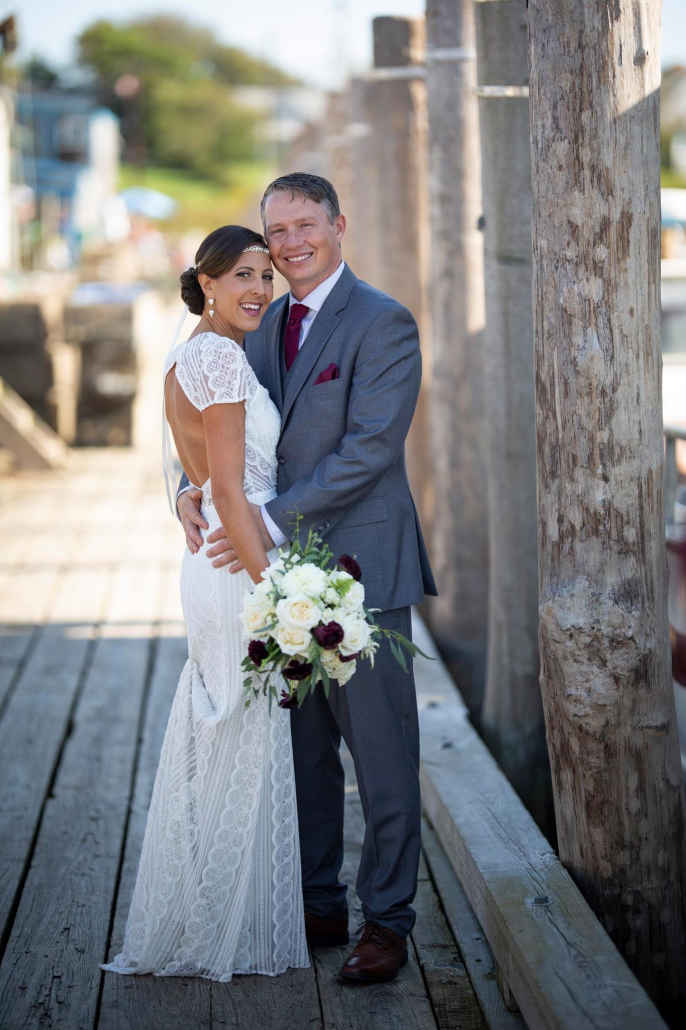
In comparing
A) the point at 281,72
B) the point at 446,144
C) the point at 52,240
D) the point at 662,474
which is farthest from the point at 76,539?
the point at 281,72

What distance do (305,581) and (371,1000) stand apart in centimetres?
114

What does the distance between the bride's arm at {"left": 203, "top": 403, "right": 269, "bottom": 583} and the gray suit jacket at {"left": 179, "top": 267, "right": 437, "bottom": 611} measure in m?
0.09

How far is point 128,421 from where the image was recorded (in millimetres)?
11062

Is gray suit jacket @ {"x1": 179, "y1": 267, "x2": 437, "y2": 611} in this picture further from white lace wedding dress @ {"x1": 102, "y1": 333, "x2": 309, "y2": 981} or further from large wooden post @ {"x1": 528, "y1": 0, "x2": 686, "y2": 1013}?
large wooden post @ {"x1": 528, "y1": 0, "x2": 686, "y2": 1013}

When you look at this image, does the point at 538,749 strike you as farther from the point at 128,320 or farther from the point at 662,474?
the point at 128,320

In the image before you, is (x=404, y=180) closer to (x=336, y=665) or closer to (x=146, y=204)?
(x=336, y=665)

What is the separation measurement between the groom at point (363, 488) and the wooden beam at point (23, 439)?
6877mm

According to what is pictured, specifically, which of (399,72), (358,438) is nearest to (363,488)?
(358,438)

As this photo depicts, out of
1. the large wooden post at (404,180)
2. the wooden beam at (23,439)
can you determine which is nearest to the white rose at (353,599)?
the large wooden post at (404,180)

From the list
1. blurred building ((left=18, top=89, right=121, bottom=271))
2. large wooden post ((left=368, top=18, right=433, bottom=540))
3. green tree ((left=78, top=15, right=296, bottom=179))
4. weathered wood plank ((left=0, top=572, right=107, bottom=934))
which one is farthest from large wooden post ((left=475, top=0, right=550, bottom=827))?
green tree ((left=78, top=15, right=296, bottom=179))

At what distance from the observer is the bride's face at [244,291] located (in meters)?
2.87

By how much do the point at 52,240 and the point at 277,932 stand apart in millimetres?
31825

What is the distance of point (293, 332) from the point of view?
120 inches

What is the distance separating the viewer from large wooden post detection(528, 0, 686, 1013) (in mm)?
2467
